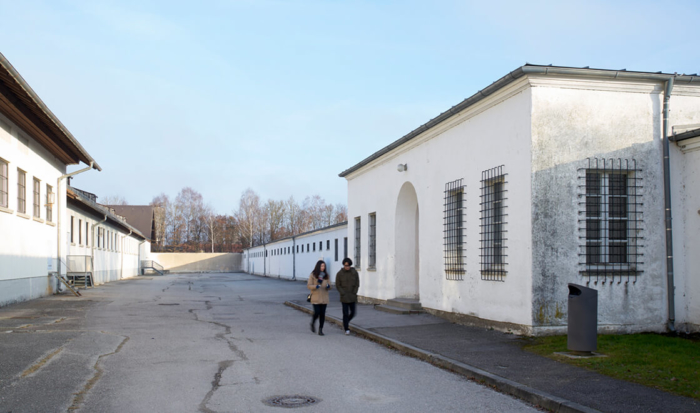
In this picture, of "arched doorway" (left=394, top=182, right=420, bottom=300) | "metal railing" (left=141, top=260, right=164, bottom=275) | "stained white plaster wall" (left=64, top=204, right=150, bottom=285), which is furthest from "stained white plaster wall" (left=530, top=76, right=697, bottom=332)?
"metal railing" (left=141, top=260, right=164, bottom=275)

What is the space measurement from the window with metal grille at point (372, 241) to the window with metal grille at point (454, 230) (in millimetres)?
5961

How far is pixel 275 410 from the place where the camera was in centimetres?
604

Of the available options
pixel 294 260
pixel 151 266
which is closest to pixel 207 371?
pixel 294 260

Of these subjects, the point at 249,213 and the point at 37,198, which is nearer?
the point at 37,198

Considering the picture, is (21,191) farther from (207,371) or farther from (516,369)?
(516,369)

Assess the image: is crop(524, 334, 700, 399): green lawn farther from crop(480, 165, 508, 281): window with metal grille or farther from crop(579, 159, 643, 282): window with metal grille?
crop(480, 165, 508, 281): window with metal grille

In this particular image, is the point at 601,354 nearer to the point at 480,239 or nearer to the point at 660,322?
the point at 660,322

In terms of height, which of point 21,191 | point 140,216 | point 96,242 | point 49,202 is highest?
point 140,216

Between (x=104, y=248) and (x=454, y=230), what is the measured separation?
3193 cm

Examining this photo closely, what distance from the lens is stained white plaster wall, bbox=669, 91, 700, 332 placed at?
36.1 ft

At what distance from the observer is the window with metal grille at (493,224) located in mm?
11820

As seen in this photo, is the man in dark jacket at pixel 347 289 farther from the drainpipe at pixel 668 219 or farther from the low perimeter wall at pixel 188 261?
the low perimeter wall at pixel 188 261

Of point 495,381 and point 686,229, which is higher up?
point 686,229

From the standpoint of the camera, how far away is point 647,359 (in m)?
8.33
